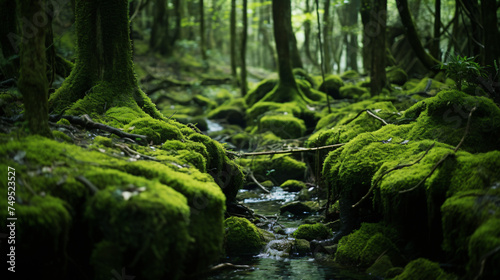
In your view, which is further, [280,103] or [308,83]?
[308,83]

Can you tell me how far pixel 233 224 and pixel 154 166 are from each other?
231 cm

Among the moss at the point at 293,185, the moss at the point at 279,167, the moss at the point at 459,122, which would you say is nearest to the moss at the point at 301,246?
the moss at the point at 459,122

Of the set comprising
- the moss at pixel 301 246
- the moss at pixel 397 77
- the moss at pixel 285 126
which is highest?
the moss at pixel 397 77

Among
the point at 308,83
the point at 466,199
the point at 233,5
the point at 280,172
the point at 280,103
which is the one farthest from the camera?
the point at 233,5

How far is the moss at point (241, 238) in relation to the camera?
215 inches

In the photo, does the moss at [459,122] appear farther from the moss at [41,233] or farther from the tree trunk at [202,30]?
the tree trunk at [202,30]

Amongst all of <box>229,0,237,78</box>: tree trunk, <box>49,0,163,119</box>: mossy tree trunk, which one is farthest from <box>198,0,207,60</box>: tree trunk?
<box>49,0,163,119</box>: mossy tree trunk

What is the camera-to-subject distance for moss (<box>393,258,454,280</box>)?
145 inches

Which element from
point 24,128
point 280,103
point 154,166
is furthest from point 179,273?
point 280,103

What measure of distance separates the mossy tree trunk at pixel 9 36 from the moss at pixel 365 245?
6.17m

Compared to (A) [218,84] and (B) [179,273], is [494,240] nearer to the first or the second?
(B) [179,273]

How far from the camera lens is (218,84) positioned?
22.5 meters

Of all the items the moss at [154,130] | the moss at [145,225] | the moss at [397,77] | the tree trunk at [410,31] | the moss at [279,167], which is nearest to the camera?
the moss at [145,225]

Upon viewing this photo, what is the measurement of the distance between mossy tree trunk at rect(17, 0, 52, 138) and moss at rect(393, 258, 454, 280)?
4.14 m
